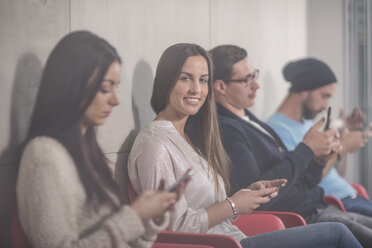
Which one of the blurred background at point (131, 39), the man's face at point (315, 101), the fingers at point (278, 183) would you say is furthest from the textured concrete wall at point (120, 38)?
the fingers at point (278, 183)

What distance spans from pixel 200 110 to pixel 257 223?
61 cm

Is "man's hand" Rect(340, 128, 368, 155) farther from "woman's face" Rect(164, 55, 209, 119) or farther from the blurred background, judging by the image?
"woman's face" Rect(164, 55, 209, 119)

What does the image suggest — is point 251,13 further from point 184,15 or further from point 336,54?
point 336,54

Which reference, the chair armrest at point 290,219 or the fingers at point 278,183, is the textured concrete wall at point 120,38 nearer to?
the fingers at point 278,183

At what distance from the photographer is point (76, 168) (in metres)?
1.40

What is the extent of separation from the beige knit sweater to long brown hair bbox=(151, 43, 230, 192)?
70cm

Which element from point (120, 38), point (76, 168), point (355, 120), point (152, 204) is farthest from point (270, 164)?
point (355, 120)

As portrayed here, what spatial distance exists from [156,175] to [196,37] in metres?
0.95

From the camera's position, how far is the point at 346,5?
15.7 feet

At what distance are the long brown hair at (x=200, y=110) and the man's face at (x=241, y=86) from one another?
0.42m

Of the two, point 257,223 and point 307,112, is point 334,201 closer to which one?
point 307,112

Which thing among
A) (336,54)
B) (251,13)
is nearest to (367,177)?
(336,54)

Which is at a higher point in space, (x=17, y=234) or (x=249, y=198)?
(x=17, y=234)

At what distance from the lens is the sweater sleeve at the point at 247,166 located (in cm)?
231
